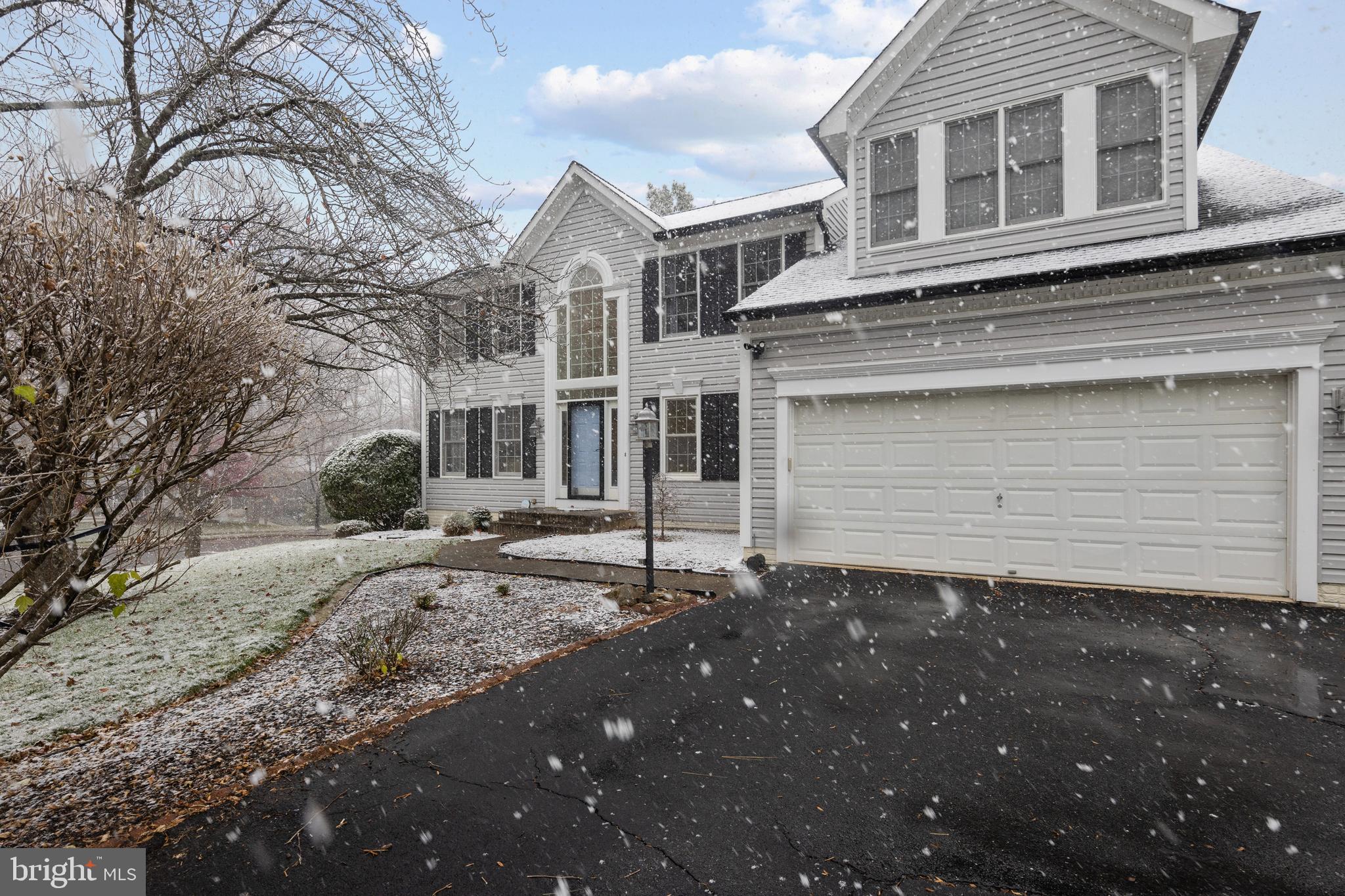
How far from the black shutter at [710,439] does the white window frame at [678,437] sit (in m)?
0.08

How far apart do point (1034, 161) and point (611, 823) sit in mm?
9117

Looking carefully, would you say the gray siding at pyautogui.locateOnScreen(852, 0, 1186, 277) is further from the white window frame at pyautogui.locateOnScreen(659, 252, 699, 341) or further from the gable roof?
the white window frame at pyautogui.locateOnScreen(659, 252, 699, 341)

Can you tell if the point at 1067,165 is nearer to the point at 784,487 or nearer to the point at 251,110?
the point at 784,487

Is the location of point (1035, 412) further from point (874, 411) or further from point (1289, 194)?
point (1289, 194)

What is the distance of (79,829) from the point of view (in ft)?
9.46

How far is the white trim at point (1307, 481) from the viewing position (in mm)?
6332

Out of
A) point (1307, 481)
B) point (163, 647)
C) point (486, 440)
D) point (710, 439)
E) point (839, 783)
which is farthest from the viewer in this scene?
point (486, 440)

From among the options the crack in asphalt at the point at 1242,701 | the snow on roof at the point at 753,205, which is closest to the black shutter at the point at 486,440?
the snow on roof at the point at 753,205

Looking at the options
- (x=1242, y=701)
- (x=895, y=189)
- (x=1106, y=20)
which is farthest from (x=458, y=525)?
(x=1106, y=20)

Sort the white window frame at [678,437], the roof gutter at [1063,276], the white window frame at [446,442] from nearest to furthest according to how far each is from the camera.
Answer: the roof gutter at [1063,276] → the white window frame at [678,437] → the white window frame at [446,442]

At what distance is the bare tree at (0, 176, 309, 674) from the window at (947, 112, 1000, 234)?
8543mm

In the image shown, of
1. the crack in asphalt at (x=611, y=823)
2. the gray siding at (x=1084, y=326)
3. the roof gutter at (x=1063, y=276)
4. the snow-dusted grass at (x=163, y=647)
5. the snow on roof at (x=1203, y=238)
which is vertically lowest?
the snow-dusted grass at (x=163, y=647)

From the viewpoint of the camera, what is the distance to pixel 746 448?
923cm

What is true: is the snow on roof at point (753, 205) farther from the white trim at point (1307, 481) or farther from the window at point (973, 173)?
the white trim at point (1307, 481)
